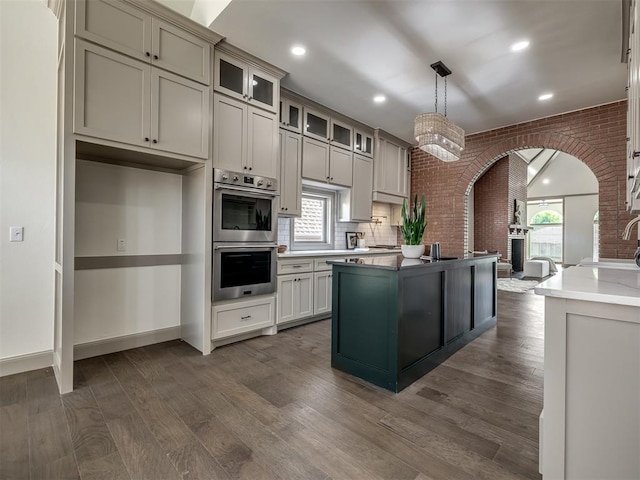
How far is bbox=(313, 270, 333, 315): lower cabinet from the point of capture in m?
3.91

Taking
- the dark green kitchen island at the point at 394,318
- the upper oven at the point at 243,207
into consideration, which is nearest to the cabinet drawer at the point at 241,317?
the upper oven at the point at 243,207

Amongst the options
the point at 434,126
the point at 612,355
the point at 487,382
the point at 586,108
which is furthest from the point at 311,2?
the point at 586,108

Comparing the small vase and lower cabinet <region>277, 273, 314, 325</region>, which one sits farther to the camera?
lower cabinet <region>277, 273, 314, 325</region>

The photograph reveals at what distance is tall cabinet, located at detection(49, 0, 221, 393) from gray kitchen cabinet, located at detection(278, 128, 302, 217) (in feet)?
3.80

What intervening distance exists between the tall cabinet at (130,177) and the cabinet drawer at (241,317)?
0.40 ft

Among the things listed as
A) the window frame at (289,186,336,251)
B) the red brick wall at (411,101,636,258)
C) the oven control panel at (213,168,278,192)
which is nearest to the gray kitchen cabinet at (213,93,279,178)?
the oven control panel at (213,168,278,192)

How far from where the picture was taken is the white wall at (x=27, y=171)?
2.39 meters

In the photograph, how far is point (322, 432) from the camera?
1.74 m

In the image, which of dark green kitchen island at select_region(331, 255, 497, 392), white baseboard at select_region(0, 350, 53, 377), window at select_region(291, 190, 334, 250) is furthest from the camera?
window at select_region(291, 190, 334, 250)

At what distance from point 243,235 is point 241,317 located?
33.0 inches

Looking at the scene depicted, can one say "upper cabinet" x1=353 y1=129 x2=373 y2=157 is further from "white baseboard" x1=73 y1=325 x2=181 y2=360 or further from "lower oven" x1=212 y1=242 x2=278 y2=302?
"white baseboard" x1=73 y1=325 x2=181 y2=360

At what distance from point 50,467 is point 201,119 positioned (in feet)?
8.48

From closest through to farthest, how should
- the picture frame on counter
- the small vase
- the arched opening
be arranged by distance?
the small vase
the picture frame on counter
the arched opening

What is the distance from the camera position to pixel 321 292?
157 inches
